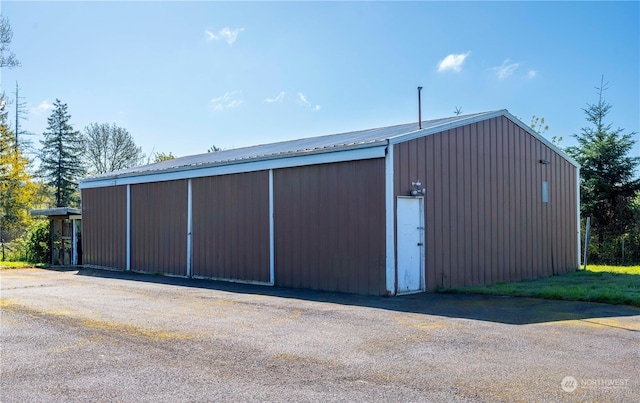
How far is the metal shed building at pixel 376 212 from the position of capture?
10289 millimetres

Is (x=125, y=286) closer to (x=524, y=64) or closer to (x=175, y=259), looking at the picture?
(x=175, y=259)

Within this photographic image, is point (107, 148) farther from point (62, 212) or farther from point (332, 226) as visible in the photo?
point (332, 226)

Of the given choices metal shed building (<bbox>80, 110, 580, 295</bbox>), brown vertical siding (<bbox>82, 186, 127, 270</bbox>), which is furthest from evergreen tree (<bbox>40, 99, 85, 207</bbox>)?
metal shed building (<bbox>80, 110, 580, 295</bbox>)

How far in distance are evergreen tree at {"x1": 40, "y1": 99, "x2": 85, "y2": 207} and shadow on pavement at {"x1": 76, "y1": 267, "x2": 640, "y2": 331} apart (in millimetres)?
31250

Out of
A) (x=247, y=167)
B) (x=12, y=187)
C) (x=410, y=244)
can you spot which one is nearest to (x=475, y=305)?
(x=410, y=244)

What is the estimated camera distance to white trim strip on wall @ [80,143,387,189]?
33.7ft

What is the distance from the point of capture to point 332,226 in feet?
35.4

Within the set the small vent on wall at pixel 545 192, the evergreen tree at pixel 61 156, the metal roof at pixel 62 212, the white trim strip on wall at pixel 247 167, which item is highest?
the evergreen tree at pixel 61 156

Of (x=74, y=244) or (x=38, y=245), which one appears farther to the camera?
(x=38, y=245)

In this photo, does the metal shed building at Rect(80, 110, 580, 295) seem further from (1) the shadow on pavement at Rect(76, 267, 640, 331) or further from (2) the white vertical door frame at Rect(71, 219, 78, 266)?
(2) the white vertical door frame at Rect(71, 219, 78, 266)

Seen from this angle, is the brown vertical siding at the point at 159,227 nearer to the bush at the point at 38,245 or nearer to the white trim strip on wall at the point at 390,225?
the bush at the point at 38,245

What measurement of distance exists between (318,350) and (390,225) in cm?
453

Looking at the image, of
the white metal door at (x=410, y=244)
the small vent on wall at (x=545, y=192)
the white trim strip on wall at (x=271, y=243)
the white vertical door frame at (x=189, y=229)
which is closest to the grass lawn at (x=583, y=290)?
the white metal door at (x=410, y=244)

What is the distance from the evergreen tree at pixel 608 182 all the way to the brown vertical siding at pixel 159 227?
47.0 ft
